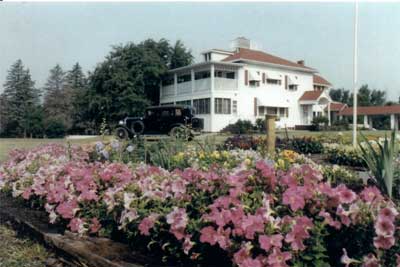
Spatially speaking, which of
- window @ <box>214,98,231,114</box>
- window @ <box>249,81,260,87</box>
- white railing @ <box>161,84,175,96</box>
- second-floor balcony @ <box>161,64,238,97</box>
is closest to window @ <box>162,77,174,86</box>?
white railing @ <box>161,84,175,96</box>

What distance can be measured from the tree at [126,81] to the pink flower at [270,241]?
30099 mm

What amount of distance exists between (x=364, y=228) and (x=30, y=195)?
341 cm

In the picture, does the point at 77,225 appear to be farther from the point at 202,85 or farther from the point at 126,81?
the point at 126,81

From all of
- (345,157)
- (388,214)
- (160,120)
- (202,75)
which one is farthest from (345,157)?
(202,75)

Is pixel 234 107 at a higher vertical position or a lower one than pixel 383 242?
higher

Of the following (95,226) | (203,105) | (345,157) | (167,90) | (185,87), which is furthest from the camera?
(167,90)

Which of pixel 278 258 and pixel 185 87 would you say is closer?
pixel 278 258

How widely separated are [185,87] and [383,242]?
32.4 m

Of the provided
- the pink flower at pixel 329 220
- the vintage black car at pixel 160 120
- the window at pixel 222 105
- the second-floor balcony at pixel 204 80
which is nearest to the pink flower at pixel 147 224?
the pink flower at pixel 329 220

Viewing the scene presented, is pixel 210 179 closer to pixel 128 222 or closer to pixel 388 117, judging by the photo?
pixel 128 222

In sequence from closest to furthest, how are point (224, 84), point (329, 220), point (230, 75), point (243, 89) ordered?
point (329, 220)
point (224, 84)
point (243, 89)
point (230, 75)

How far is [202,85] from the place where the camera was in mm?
32250

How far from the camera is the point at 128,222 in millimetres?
2691

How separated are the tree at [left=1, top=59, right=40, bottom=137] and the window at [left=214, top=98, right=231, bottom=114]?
498 inches
